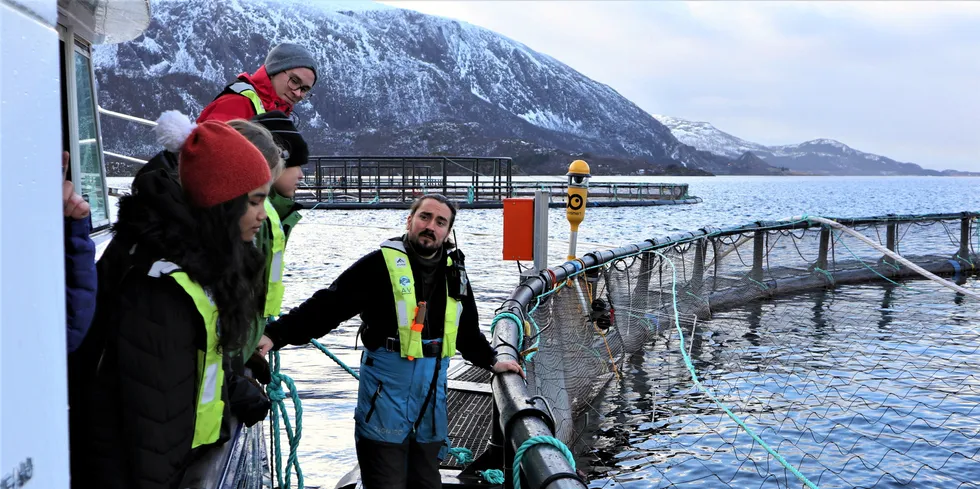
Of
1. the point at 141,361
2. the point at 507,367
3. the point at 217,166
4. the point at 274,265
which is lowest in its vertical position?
the point at 507,367

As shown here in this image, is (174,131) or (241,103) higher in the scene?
(241,103)

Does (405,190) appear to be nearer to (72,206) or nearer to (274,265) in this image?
(274,265)

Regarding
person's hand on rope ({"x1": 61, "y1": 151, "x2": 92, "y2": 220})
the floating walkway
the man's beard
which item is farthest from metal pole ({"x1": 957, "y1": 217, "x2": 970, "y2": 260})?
person's hand on rope ({"x1": 61, "y1": 151, "x2": 92, "y2": 220})

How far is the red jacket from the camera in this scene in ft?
13.5

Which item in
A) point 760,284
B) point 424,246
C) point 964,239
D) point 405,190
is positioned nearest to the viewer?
point 424,246

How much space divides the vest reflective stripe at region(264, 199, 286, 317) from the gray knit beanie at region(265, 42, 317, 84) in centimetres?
163

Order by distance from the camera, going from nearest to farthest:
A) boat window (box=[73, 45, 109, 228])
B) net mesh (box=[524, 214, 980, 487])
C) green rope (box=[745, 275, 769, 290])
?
boat window (box=[73, 45, 109, 228]) → net mesh (box=[524, 214, 980, 487]) → green rope (box=[745, 275, 769, 290])

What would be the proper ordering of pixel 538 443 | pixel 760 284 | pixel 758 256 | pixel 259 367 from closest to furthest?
1. pixel 538 443
2. pixel 259 367
3. pixel 758 256
4. pixel 760 284

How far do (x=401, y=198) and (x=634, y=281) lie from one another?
4171cm

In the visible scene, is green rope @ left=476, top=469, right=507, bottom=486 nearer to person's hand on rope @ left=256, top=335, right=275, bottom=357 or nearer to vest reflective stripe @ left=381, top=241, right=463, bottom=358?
vest reflective stripe @ left=381, top=241, right=463, bottom=358

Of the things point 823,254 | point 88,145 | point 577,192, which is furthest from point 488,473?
point 823,254

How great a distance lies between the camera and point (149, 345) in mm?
1983

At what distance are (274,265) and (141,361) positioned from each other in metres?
1.22

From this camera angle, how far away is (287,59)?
4602 millimetres
